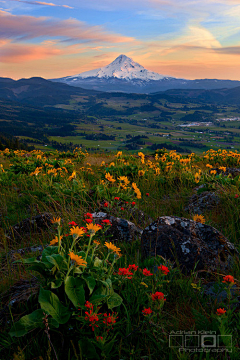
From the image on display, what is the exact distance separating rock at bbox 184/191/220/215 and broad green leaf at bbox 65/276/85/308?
318cm

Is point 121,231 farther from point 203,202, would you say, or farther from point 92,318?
point 203,202

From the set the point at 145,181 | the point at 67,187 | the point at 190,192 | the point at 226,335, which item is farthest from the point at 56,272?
the point at 145,181

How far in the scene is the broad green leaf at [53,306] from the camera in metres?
1.79

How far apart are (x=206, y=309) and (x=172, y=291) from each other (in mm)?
367

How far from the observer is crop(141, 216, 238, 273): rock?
2809 millimetres

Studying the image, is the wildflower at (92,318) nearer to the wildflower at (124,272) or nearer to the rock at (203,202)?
the wildflower at (124,272)

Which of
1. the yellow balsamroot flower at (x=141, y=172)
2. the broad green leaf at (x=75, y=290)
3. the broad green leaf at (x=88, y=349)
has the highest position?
the yellow balsamroot flower at (x=141, y=172)

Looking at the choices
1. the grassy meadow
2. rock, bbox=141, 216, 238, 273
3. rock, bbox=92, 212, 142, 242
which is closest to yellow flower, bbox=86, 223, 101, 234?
the grassy meadow

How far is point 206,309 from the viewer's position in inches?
82.7

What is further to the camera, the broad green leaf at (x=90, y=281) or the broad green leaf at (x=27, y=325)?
the broad green leaf at (x=90, y=281)

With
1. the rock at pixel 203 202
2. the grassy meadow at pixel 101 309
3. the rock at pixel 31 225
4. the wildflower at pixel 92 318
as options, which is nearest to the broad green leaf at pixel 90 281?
the grassy meadow at pixel 101 309

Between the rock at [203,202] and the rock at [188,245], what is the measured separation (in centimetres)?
146

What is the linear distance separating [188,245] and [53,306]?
1.82m

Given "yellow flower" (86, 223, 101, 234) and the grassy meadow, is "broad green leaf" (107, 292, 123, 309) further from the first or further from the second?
"yellow flower" (86, 223, 101, 234)
